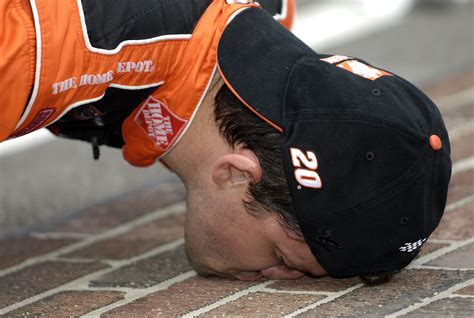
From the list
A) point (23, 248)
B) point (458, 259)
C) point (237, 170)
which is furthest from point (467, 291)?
point (23, 248)

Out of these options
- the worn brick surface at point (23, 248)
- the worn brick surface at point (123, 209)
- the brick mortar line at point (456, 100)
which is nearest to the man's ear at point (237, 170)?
the worn brick surface at point (23, 248)

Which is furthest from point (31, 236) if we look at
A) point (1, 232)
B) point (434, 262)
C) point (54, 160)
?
point (434, 262)

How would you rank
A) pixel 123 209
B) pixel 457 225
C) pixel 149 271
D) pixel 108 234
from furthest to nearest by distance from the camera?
pixel 123 209, pixel 108 234, pixel 457 225, pixel 149 271

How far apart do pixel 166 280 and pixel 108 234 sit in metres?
0.71

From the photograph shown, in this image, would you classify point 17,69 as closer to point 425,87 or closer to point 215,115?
point 215,115

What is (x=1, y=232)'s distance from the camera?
4254 millimetres

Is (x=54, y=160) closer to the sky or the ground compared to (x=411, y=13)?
closer to the ground

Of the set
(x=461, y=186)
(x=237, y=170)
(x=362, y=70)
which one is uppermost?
(x=362, y=70)

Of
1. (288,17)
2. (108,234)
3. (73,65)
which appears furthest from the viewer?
(108,234)

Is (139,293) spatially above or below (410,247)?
below

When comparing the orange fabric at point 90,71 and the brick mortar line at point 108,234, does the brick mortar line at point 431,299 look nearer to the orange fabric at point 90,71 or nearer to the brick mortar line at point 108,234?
the orange fabric at point 90,71

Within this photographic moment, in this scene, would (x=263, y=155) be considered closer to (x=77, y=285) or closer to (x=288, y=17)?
(x=77, y=285)

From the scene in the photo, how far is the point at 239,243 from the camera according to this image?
3.19 metres

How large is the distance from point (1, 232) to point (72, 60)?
4.65 feet
